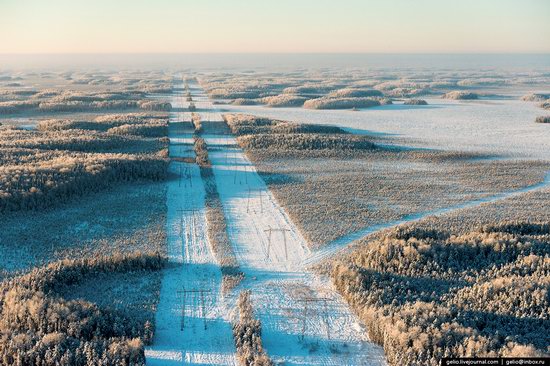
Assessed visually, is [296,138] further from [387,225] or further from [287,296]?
[287,296]

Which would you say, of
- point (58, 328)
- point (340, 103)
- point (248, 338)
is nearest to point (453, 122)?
point (340, 103)

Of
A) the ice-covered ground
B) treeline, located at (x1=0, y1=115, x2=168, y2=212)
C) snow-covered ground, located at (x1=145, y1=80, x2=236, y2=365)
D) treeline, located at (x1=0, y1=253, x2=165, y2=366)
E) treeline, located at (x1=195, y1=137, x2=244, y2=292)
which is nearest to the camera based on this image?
treeline, located at (x1=0, y1=253, x2=165, y2=366)

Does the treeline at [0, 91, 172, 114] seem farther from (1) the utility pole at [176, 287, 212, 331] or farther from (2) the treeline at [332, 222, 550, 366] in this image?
(2) the treeline at [332, 222, 550, 366]

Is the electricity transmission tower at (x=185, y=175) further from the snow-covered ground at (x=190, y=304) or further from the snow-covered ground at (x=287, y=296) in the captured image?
the snow-covered ground at (x=190, y=304)

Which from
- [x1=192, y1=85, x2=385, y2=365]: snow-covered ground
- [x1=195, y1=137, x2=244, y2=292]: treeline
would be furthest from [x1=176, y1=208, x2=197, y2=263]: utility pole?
[x1=192, y1=85, x2=385, y2=365]: snow-covered ground

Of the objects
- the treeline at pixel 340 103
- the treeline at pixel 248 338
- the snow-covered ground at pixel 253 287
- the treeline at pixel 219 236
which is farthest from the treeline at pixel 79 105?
the treeline at pixel 248 338

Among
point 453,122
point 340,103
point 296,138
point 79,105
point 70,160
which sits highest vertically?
point 340,103
